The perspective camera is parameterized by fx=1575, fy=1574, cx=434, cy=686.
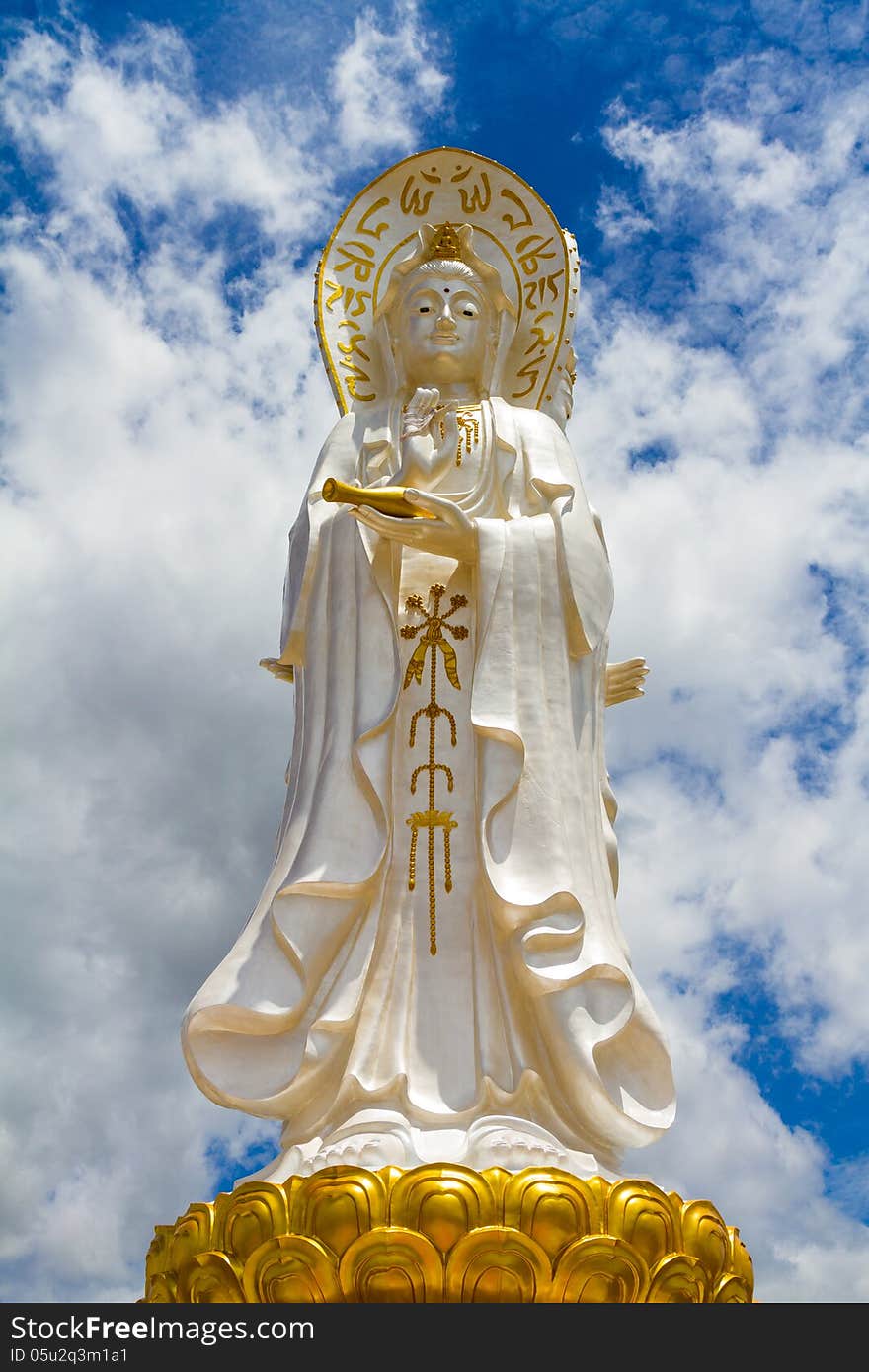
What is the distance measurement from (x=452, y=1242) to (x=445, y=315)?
14.1 feet

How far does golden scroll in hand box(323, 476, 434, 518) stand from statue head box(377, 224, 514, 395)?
1.20 m

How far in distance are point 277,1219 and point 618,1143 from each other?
4.43 ft

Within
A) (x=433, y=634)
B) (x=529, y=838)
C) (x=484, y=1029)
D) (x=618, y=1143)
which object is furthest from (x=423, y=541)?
(x=618, y=1143)

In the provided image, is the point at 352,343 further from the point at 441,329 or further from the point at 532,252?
the point at 532,252

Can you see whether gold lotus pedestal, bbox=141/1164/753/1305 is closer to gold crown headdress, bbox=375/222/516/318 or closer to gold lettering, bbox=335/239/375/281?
gold crown headdress, bbox=375/222/516/318

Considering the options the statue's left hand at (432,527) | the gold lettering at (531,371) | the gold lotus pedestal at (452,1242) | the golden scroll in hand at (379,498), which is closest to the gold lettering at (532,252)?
the gold lettering at (531,371)

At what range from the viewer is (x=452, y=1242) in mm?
4840

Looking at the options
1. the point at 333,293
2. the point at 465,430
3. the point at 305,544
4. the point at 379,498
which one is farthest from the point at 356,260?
the point at 379,498

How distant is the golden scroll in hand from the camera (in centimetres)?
632

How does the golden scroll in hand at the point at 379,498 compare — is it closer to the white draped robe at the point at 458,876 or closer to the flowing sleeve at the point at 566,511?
the white draped robe at the point at 458,876

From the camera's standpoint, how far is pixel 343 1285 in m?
4.81

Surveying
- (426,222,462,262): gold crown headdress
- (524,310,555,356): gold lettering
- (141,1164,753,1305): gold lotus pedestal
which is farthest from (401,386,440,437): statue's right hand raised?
(141,1164,753,1305): gold lotus pedestal

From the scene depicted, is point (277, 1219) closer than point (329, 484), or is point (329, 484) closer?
point (277, 1219)
